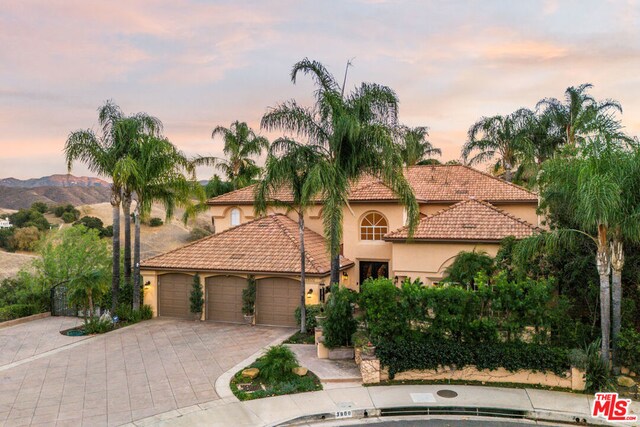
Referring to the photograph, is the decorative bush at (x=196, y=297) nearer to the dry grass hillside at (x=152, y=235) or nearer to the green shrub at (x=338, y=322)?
the green shrub at (x=338, y=322)

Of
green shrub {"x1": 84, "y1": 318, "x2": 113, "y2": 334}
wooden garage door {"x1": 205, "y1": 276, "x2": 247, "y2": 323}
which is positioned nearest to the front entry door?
wooden garage door {"x1": 205, "y1": 276, "x2": 247, "y2": 323}

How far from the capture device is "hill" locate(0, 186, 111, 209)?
8311cm

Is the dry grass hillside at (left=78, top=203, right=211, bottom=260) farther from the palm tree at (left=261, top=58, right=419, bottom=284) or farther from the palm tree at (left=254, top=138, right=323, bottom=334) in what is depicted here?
the palm tree at (left=261, top=58, right=419, bottom=284)

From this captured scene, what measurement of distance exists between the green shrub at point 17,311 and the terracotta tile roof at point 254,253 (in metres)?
6.07

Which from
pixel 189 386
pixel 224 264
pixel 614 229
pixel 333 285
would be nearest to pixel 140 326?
pixel 224 264

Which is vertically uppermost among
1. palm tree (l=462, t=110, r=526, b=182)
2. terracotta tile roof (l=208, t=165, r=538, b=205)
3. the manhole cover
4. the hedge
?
palm tree (l=462, t=110, r=526, b=182)

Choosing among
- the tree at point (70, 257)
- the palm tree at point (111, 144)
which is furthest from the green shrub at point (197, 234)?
the palm tree at point (111, 144)

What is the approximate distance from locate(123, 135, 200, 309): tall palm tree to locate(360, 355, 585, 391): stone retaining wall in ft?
41.6

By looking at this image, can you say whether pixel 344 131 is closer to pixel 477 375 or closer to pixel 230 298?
pixel 477 375

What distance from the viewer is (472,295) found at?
37.8 ft

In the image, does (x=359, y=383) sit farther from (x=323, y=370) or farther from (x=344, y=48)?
(x=344, y=48)

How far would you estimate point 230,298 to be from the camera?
62.8 feet

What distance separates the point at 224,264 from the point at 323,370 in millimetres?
8385

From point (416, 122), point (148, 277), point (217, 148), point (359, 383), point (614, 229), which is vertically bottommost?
point (359, 383)
